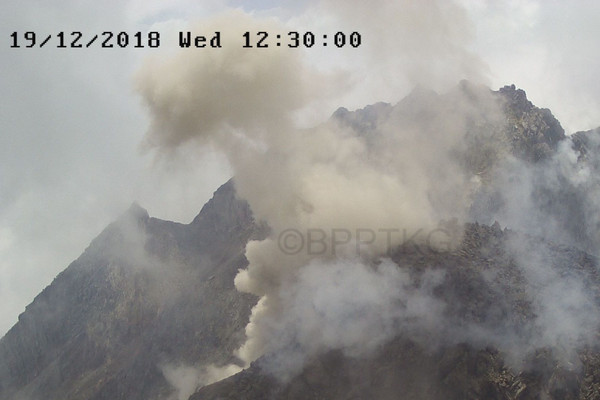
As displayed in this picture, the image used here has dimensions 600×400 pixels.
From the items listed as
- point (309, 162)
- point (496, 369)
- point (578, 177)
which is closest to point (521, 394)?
point (496, 369)

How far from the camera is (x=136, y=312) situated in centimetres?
17400

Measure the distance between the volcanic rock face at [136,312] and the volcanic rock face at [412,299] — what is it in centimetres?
45

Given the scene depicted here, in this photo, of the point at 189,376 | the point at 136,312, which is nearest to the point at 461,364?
the point at 189,376

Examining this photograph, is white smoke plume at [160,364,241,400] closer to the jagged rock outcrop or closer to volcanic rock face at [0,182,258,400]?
volcanic rock face at [0,182,258,400]

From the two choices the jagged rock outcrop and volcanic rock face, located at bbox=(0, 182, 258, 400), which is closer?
the jagged rock outcrop

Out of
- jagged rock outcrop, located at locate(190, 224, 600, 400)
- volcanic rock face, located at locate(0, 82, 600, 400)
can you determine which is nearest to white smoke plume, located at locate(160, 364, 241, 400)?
volcanic rock face, located at locate(0, 82, 600, 400)

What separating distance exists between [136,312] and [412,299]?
11249cm

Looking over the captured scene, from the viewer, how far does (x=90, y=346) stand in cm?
17238

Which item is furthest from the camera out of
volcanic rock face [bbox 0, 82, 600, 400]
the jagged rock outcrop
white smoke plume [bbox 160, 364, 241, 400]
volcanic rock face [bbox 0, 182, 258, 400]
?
volcanic rock face [bbox 0, 182, 258, 400]

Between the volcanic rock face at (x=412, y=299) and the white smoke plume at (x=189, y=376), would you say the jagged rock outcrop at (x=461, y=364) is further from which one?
the white smoke plume at (x=189, y=376)

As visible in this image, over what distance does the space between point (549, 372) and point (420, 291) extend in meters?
18.6

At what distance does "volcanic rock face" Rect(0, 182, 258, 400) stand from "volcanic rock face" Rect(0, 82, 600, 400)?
449 millimetres

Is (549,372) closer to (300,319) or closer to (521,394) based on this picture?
(521,394)

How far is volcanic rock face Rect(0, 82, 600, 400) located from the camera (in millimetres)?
72688
